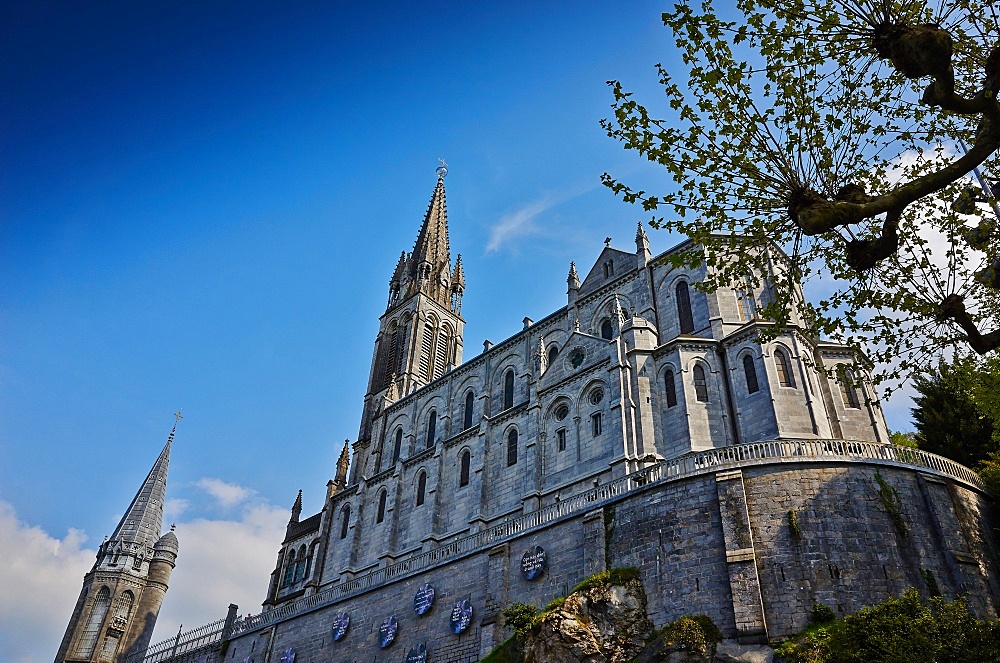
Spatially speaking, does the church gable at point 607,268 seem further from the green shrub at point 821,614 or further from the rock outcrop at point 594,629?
the green shrub at point 821,614

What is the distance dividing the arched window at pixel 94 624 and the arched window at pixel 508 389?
38.2 metres

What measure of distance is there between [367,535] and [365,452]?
25.1 feet

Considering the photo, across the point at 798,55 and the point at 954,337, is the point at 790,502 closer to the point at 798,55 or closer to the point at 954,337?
the point at 954,337

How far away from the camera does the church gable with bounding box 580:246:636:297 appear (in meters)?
42.8

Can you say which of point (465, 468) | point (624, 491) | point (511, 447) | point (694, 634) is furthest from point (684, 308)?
point (694, 634)

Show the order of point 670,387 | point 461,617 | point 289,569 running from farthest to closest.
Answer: point 289,569
point 670,387
point 461,617

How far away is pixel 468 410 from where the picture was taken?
4675 centimetres

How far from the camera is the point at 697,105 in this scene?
1557 cm

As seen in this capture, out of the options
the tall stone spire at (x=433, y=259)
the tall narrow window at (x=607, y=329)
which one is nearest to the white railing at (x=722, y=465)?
the tall narrow window at (x=607, y=329)

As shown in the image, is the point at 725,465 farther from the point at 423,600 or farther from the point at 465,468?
the point at 465,468

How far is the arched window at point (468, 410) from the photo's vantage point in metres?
45.9

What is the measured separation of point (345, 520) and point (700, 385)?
961 inches

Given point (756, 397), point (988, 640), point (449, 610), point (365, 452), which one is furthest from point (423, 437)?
point (988, 640)

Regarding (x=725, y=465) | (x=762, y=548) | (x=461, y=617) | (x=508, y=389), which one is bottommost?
(x=461, y=617)
